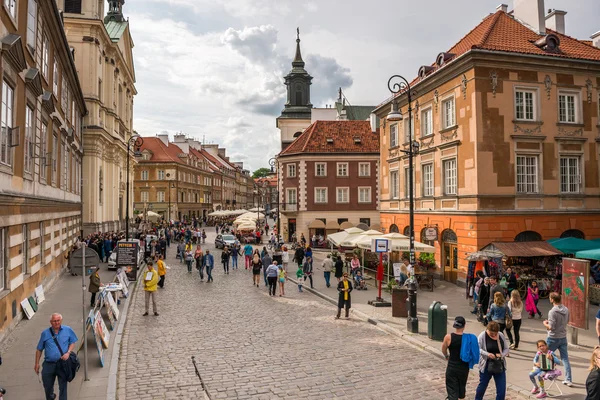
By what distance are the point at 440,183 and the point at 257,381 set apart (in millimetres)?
16602

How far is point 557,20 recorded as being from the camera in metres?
26.7

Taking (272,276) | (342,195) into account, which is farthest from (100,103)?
(272,276)

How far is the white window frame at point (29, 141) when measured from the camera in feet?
46.6

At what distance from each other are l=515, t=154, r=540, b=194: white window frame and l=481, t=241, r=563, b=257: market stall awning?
2.47 m

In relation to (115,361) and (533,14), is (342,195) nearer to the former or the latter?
(533,14)

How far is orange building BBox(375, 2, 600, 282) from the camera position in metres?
20.5

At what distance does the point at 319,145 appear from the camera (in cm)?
4469

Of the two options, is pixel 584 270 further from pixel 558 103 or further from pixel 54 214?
pixel 54 214

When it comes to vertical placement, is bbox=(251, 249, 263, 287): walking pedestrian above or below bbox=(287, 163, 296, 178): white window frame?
below

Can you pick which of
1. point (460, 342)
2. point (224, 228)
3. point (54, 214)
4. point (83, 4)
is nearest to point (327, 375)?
point (460, 342)

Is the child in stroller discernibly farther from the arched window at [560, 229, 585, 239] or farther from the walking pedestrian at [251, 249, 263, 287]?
the arched window at [560, 229, 585, 239]

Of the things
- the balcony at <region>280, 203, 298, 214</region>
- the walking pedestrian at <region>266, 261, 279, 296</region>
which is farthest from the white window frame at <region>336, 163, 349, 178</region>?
the walking pedestrian at <region>266, 261, 279, 296</region>

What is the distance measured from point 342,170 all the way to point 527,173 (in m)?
24.3

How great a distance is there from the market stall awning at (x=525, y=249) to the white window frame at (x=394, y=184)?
9.19m
